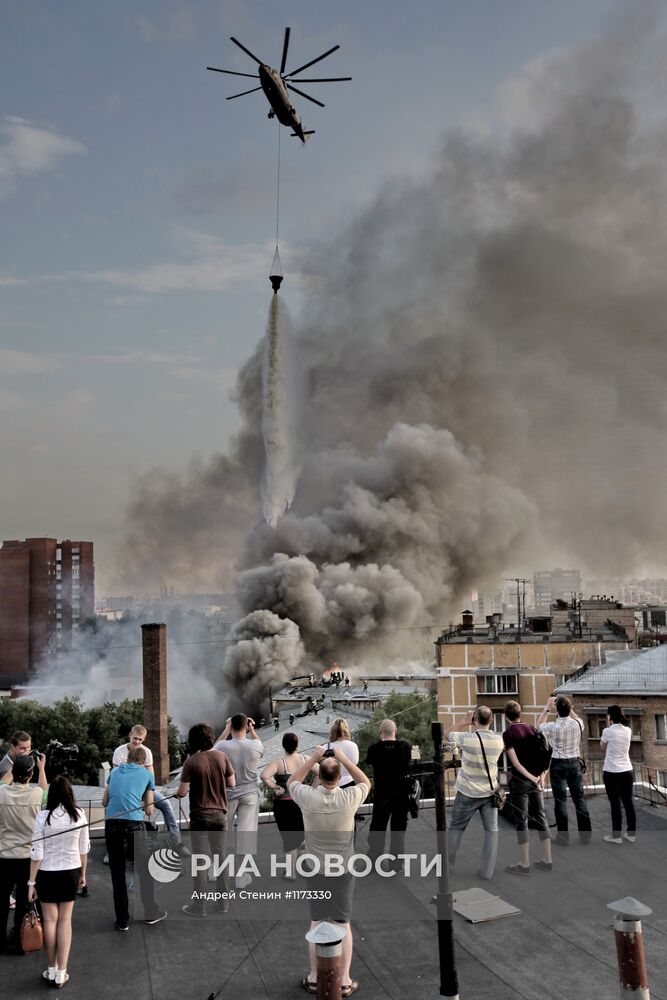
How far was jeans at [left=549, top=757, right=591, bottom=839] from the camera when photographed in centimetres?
773

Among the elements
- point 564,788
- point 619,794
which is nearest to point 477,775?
point 564,788

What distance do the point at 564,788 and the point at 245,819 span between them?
298 centimetres

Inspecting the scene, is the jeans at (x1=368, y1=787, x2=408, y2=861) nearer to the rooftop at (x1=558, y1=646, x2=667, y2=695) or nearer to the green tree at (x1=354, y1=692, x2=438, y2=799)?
the rooftop at (x1=558, y1=646, x2=667, y2=695)

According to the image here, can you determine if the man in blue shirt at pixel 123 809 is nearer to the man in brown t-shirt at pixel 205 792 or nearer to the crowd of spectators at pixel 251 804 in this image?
the crowd of spectators at pixel 251 804

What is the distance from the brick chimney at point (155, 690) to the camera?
26.2 m

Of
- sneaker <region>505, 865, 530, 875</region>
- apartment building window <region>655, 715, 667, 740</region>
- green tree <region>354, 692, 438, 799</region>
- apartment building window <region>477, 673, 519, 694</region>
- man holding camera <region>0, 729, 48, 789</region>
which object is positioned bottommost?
green tree <region>354, 692, 438, 799</region>

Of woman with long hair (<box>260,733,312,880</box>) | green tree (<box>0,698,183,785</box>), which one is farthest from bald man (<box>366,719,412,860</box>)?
green tree (<box>0,698,183,785</box>)

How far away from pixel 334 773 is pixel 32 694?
6001cm

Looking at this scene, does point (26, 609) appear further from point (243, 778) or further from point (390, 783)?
point (390, 783)

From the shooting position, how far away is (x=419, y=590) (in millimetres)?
54219

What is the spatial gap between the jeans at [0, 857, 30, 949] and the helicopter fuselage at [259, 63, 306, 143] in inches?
996

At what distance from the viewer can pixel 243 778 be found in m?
6.54

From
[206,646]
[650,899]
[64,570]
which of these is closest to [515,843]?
[650,899]

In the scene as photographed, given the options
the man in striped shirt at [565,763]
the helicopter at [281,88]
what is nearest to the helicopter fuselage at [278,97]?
the helicopter at [281,88]
